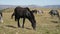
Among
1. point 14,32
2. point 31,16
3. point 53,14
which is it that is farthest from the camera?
point 53,14

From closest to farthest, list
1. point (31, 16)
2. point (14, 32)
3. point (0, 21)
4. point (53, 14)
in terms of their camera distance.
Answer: point (14, 32) < point (31, 16) < point (0, 21) < point (53, 14)

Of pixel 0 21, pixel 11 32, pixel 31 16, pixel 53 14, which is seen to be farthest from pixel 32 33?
pixel 53 14

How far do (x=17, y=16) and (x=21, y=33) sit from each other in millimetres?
4660

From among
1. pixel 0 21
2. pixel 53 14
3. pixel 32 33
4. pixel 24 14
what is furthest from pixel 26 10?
pixel 53 14

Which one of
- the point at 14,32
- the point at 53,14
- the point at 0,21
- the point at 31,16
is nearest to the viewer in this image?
the point at 14,32

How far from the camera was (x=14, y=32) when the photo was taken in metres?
13.2

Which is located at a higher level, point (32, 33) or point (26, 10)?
point (26, 10)

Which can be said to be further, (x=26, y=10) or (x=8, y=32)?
(x=26, y=10)

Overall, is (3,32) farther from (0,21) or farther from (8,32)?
(0,21)

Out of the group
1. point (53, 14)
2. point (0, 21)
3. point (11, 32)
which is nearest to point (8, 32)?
point (11, 32)

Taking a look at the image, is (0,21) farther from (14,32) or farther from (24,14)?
(14,32)

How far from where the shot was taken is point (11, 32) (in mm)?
13211

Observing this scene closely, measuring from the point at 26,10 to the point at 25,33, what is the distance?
421cm

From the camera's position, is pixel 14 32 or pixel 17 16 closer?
pixel 14 32
